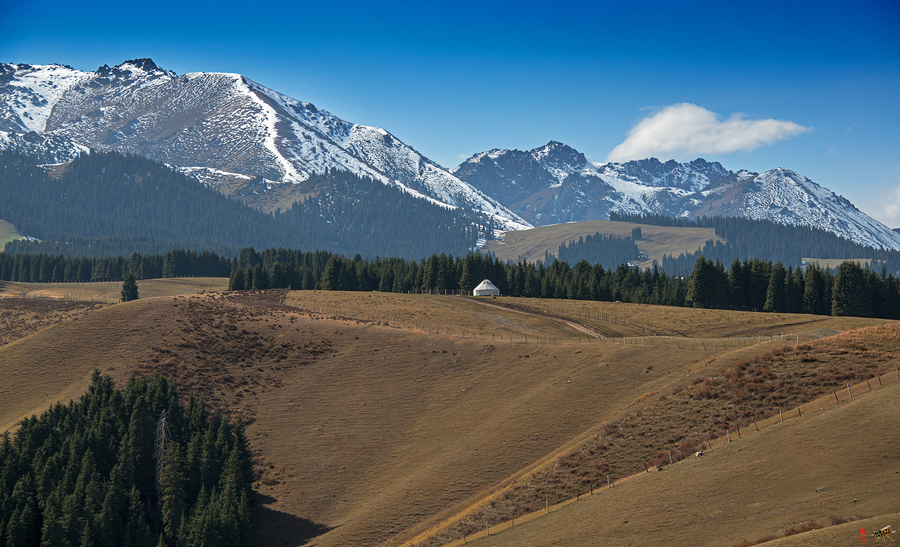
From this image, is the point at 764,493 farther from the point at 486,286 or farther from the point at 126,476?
the point at 486,286

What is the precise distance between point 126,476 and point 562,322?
74.0m

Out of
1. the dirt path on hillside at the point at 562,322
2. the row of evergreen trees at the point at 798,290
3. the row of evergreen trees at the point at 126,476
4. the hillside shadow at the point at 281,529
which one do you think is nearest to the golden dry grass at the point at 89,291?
the dirt path on hillside at the point at 562,322

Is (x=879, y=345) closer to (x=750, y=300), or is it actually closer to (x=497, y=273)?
(x=750, y=300)

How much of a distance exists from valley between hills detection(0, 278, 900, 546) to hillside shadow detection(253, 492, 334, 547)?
0.20m

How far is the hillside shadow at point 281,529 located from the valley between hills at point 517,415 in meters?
0.20

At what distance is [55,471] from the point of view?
180 feet

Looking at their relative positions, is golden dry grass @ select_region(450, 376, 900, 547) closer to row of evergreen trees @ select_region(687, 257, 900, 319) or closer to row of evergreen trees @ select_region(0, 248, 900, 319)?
row of evergreen trees @ select_region(687, 257, 900, 319)

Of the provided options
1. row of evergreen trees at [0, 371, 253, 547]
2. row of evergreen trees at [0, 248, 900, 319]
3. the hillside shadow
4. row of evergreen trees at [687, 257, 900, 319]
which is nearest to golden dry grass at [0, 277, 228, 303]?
row of evergreen trees at [0, 248, 900, 319]

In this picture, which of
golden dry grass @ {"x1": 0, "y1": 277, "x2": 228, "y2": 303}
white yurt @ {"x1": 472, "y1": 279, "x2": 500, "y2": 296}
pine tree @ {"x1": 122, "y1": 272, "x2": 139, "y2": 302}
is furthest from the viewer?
golden dry grass @ {"x1": 0, "y1": 277, "x2": 228, "y2": 303}

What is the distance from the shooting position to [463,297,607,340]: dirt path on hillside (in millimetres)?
104000

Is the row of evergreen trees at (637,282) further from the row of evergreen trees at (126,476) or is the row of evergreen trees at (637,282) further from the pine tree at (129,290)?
the row of evergreen trees at (126,476)

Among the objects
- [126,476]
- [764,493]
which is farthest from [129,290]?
[764,493]

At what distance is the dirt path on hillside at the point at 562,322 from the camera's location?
104000mm

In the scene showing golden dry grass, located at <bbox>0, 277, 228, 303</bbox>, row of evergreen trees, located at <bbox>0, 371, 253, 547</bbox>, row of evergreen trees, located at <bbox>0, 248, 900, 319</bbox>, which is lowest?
row of evergreen trees, located at <bbox>0, 371, 253, 547</bbox>
